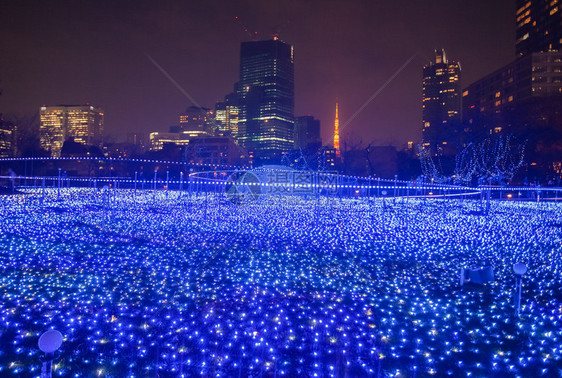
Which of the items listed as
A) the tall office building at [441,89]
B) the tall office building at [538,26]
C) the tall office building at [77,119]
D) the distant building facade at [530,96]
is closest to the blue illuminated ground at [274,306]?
the distant building facade at [530,96]

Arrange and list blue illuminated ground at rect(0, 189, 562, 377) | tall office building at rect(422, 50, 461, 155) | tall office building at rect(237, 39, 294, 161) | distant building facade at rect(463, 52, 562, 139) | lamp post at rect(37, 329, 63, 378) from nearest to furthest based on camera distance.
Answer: lamp post at rect(37, 329, 63, 378), blue illuminated ground at rect(0, 189, 562, 377), distant building facade at rect(463, 52, 562, 139), tall office building at rect(237, 39, 294, 161), tall office building at rect(422, 50, 461, 155)

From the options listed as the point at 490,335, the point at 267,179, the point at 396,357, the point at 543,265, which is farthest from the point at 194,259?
the point at 267,179

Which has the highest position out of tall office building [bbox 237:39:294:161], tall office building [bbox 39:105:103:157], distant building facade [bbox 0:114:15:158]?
tall office building [bbox 237:39:294:161]

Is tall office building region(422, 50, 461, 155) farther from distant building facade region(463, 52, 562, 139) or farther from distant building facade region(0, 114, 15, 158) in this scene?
distant building facade region(0, 114, 15, 158)

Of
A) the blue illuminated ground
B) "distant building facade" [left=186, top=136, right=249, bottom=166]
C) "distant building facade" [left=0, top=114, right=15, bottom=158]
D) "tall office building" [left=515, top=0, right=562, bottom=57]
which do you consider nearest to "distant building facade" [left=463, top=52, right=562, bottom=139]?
"tall office building" [left=515, top=0, right=562, bottom=57]

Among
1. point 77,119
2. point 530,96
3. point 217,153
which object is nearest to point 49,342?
point 217,153

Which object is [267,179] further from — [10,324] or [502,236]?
[10,324]

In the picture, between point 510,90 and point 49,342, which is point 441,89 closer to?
point 510,90
